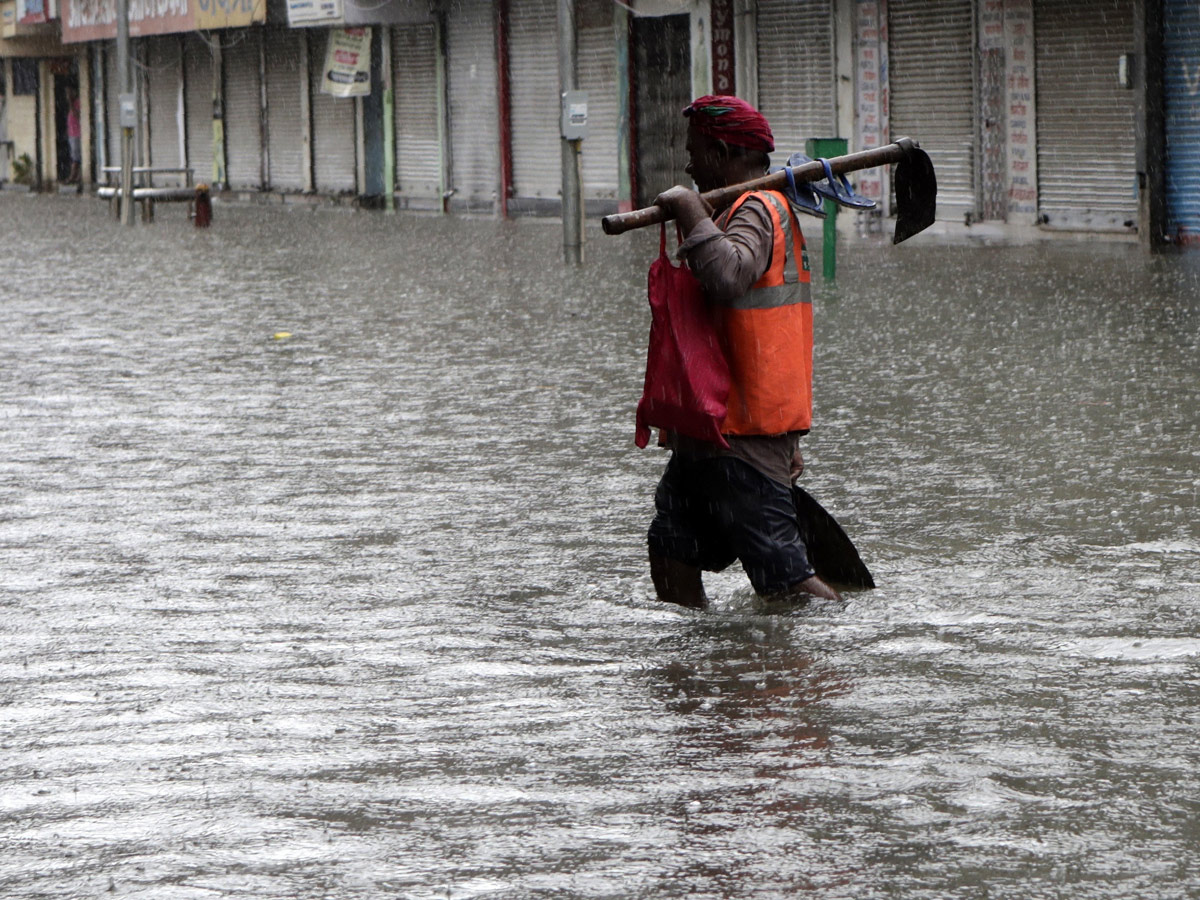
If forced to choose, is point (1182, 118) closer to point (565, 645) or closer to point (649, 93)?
point (649, 93)

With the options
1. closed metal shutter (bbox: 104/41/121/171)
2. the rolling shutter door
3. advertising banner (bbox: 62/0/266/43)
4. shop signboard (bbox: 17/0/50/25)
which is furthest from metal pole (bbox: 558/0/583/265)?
shop signboard (bbox: 17/0/50/25)

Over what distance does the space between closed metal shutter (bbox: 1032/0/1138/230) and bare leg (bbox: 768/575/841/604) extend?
50.0ft

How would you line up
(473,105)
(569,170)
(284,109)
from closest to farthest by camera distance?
(569,170) → (473,105) → (284,109)

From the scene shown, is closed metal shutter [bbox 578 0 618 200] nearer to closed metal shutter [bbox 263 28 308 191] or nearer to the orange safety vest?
Answer: closed metal shutter [bbox 263 28 308 191]

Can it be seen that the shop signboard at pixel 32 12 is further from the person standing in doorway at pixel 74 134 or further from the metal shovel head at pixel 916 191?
the metal shovel head at pixel 916 191

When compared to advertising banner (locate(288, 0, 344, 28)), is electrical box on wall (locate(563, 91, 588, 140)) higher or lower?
lower

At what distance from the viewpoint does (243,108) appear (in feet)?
131

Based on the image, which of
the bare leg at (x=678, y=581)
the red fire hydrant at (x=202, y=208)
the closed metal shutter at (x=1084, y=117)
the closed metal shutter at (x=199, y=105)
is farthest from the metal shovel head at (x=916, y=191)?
→ the closed metal shutter at (x=199, y=105)

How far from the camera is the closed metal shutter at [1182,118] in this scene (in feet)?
62.8

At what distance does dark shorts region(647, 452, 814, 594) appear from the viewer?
545 centimetres

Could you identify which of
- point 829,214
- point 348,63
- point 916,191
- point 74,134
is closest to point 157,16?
point 348,63

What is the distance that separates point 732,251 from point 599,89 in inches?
951

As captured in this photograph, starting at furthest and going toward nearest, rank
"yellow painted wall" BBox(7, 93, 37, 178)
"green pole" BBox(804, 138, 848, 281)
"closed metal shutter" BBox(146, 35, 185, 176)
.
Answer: "yellow painted wall" BBox(7, 93, 37, 178) < "closed metal shutter" BBox(146, 35, 185, 176) < "green pole" BBox(804, 138, 848, 281)

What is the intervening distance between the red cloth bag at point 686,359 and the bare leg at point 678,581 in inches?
16.4
